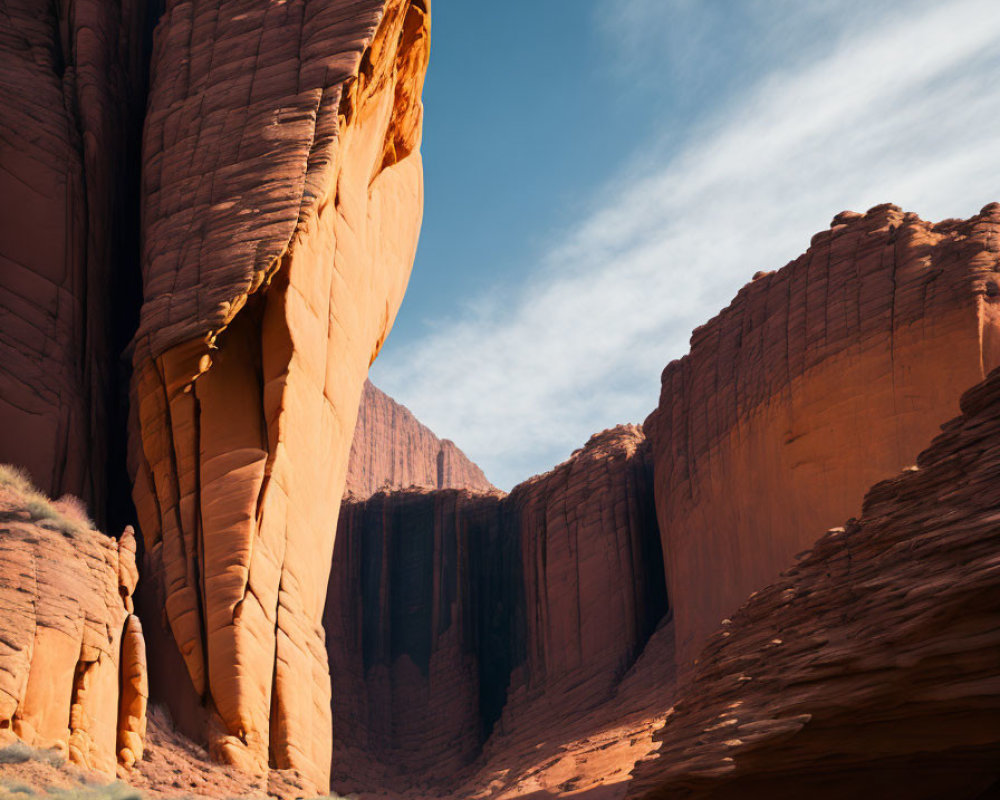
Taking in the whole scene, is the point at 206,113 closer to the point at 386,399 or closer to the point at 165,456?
the point at 165,456

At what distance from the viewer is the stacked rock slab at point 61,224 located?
67.8ft

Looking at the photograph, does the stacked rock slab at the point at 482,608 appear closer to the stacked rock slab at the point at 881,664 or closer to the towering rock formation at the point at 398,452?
the stacked rock slab at the point at 881,664

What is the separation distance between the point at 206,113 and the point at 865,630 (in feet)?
57.8

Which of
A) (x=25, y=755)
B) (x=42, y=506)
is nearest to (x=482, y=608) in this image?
(x=42, y=506)

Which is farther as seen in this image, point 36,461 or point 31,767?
point 36,461

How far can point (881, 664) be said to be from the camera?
9.61 m

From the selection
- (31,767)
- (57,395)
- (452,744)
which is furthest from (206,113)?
(452,744)

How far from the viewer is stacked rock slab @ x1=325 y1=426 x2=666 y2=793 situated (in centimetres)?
3500

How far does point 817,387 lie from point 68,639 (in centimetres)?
1663


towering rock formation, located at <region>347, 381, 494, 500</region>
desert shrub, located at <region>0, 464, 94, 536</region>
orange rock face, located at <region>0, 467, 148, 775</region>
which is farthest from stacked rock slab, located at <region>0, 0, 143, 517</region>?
towering rock formation, located at <region>347, 381, 494, 500</region>

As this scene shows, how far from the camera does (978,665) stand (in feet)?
29.4

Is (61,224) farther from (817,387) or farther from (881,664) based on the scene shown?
(881,664)

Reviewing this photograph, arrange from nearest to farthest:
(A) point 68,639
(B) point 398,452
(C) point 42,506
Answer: (A) point 68,639, (C) point 42,506, (B) point 398,452

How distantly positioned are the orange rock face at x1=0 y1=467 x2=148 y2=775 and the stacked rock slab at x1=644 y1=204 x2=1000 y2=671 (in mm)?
14375
